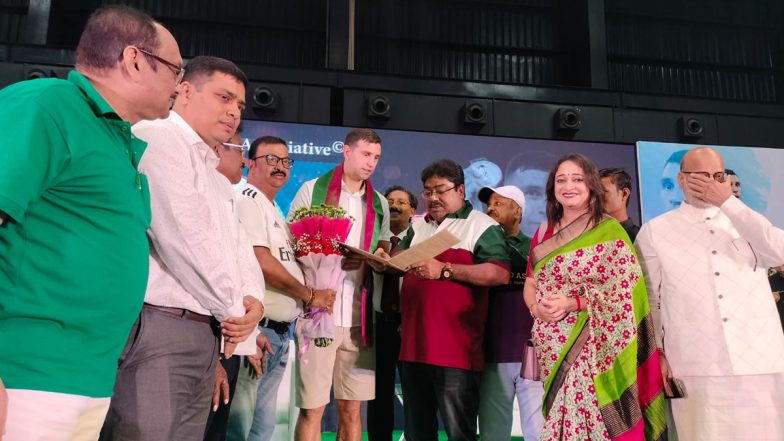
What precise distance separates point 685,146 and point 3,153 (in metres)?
7.49

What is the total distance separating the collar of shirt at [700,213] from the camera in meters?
2.76

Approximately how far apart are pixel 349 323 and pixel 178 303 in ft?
5.19

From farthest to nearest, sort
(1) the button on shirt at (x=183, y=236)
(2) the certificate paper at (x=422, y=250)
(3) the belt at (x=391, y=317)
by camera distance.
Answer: (3) the belt at (x=391, y=317), (2) the certificate paper at (x=422, y=250), (1) the button on shirt at (x=183, y=236)

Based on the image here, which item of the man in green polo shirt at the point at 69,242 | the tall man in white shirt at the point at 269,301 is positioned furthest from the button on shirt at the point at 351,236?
the man in green polo shirt at the point at 69,242

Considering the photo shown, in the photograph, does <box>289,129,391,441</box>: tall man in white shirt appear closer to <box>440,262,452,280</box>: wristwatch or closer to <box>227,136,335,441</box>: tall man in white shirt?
<box>227,136,335,441</box>: tall man in white shirt

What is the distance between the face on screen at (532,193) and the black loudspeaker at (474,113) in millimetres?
791

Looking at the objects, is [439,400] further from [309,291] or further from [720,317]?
[720,317]

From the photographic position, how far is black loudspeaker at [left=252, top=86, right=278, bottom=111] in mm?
6668

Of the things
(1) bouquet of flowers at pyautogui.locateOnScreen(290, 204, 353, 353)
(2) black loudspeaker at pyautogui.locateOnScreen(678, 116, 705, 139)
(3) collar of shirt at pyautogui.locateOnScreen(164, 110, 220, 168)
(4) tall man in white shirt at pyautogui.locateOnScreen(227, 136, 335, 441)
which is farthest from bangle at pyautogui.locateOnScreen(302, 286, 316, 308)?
(2) black loudspeaker at pyautogui.locateOnScreen(678, 116, 705, 139)

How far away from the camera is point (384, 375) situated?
Answer: 131 inches

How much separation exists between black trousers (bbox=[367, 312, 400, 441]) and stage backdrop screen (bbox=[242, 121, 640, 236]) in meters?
2.89

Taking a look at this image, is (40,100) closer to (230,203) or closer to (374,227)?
(230,203)

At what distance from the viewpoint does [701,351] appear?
259 centimetres

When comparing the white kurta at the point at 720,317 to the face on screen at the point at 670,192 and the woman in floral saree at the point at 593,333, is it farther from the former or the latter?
the face on screen at the point at 670,192
